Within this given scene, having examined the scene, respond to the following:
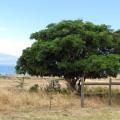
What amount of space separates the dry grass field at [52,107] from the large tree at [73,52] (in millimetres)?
1829

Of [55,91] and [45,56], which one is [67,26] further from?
[55,91]

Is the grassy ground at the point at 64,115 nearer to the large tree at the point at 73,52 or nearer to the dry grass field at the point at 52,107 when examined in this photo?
the dry grass field at the point at 52,107

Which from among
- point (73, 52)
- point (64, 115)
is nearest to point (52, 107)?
point (64, 115)

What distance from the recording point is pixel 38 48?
84.9 ft

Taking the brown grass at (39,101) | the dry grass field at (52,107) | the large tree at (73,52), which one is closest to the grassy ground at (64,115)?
the dry grass field at (52,107)

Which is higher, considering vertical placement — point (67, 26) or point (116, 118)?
point (67, 26)

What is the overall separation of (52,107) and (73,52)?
20.1 ft

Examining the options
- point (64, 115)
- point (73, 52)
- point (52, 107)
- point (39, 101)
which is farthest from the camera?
point (73, 52)

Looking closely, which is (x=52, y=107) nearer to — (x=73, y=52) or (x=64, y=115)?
(x=64, y=115)

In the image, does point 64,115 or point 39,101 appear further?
point 39,101

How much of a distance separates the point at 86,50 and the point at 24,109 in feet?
25.8

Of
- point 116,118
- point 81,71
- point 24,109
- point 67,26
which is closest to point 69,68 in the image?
point 81,71

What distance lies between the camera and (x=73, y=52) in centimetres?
2600

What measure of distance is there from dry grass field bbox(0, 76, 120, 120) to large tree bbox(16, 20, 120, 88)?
6.00ft
